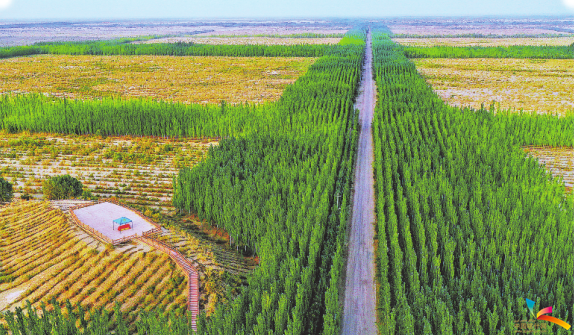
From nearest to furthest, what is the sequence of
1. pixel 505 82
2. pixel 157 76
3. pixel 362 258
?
pixel 362 258 < pixel 505 82 < pixel 157 76

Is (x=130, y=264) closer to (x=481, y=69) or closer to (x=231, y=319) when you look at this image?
(x=231, y=319)

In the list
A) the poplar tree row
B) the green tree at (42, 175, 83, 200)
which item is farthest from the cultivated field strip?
the green tree at (42, 175, 83, 200)

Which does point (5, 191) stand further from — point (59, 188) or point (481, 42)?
point (481, 42)

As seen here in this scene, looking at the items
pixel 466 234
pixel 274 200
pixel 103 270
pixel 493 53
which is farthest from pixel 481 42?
pixel 103 270

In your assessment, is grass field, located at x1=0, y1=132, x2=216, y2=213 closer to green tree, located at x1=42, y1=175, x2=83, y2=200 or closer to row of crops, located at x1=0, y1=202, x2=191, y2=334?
green tree, located at x1=42, y1=175, x2=83, y2=200

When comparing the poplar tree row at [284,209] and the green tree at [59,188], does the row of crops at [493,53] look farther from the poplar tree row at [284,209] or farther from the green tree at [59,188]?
the green tree at [59,188]

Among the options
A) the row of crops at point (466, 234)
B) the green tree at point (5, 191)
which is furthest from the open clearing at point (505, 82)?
the green tree at point (5, 191)
